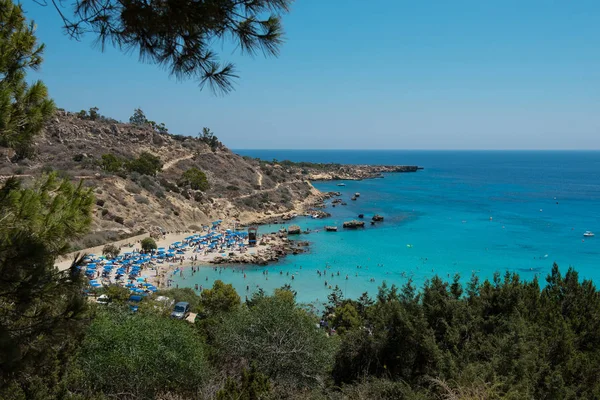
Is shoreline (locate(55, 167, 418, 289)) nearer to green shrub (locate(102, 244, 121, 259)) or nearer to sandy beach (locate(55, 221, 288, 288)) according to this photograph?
sandy beach (locate(55, 221, 288, 288))

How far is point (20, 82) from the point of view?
15.4 feet

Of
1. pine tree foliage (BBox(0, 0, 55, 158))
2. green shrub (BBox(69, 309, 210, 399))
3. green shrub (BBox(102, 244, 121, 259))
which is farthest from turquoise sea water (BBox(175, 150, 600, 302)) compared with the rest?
pine tree foliage (BBox(0, 0, 55, 158))

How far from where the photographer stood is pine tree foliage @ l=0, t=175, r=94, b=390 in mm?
4254

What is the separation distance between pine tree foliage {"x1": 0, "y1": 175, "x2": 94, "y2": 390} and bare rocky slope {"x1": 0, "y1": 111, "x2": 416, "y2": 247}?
74.9 ft

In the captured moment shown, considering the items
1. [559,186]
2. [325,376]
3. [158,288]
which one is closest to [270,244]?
[158,288]

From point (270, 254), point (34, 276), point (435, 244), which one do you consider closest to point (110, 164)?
point (270, 254)

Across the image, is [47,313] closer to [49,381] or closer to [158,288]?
[49,381]

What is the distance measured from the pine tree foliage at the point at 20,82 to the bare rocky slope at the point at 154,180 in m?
22.5

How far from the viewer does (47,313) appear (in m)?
4.76

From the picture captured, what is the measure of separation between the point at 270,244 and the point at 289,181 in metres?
29.4

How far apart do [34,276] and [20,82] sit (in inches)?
86.3

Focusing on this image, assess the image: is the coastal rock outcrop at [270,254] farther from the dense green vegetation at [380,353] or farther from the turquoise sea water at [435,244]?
the dense green vegetation at [380,353]

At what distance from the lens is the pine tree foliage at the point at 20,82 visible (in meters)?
4.53

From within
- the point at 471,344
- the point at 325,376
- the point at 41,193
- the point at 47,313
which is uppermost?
the point at 41,193
